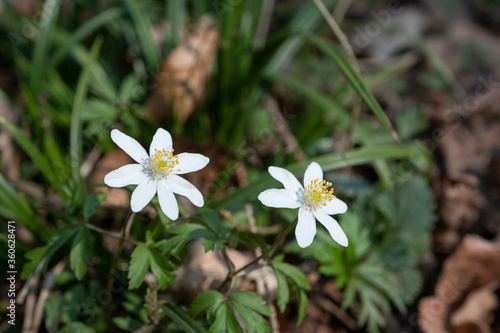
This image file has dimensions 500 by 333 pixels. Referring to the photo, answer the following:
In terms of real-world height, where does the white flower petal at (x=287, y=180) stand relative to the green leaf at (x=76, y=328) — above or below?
above

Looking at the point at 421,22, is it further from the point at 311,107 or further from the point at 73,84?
the point at 73,84

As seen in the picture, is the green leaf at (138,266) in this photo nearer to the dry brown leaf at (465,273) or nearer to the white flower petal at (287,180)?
the white flower petal at (287,180)

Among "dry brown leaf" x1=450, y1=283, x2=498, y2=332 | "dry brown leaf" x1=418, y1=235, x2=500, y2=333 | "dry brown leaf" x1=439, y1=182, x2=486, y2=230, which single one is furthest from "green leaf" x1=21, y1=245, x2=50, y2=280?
"dry brown leaf" x1=439, y1=182, x2=486, y2=230

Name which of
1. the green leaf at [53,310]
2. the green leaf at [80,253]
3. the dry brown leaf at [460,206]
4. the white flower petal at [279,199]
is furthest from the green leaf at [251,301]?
the dry brown leaf at [460,206]

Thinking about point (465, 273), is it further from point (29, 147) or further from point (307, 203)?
point (29, 147)

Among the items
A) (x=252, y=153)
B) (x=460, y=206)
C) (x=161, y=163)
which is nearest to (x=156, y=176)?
(x=161, y=163)

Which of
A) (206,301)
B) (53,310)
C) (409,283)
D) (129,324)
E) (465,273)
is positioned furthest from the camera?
(465,273)

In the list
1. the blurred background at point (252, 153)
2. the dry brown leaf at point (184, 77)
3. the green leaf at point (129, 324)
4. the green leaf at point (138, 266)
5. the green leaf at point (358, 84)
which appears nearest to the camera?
the green leaf at point (138, 266)
